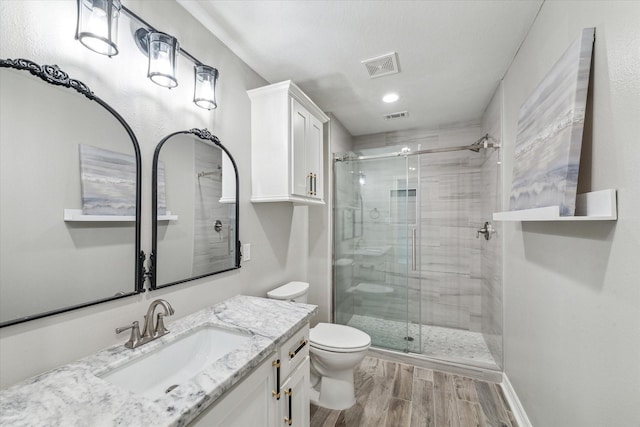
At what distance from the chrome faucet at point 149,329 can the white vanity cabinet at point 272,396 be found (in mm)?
454

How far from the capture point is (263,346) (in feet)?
3.43

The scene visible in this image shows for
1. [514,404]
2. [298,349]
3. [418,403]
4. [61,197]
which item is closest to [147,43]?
[61,197]

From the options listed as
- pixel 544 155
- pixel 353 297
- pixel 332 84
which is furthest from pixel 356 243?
pixel 544 155

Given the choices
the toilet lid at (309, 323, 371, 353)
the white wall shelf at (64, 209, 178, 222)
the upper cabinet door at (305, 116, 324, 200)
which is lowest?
the toilet lid at (309, 323, 371, 353)

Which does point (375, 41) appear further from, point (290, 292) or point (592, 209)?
point (290, 292)

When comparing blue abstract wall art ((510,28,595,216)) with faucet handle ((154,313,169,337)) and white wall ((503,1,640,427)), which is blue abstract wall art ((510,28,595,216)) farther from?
faucet handle ((154,313,169,337))

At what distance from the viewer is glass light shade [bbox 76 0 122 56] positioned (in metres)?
0.94

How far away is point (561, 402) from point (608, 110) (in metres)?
1.26

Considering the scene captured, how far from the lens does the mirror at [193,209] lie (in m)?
1.29

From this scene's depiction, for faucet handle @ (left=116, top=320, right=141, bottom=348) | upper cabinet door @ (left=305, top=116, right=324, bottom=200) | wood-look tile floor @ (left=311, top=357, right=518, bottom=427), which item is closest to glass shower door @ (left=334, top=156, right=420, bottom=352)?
wood-look tile floor @ (left=311, top=357, right=518, bottom=427)

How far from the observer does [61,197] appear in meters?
0.93

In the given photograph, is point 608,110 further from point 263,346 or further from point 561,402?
point 263,346

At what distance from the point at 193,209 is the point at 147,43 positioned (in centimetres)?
82

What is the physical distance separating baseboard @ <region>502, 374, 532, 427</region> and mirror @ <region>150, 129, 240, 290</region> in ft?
6.76
